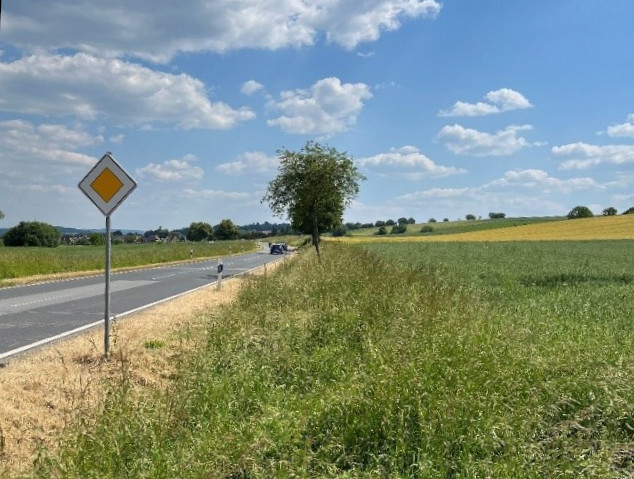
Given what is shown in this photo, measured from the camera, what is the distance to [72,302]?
16.2 meters

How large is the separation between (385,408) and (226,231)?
15629 cm

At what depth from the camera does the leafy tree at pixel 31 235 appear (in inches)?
4006

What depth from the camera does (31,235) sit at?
10194cm

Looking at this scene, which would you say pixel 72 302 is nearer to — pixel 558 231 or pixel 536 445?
pixel 536 445

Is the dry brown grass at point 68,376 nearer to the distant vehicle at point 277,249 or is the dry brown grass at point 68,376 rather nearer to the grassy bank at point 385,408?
the grassy bank at point 385,408

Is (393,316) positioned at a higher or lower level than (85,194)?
lower

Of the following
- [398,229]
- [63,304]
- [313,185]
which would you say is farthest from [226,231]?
[63,304]

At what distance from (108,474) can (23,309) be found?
11765 mm

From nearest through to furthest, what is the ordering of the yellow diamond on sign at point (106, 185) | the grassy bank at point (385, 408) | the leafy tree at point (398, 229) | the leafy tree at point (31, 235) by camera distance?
the grassy bank at point (385, 408), the yellow diamond on sign at point (106, 185), the leafy tree at point (31, 235), the leafy tree at point (398, 229)

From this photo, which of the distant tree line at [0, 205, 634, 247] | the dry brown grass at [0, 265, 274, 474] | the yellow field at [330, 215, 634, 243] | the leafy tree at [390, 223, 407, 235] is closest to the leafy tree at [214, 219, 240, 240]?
the distant tree line at [0, 205, 634, 247]

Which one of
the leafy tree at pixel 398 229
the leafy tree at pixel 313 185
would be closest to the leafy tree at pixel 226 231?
the leafy tree at pixel 398 229

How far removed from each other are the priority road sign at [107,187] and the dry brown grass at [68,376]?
2077mm

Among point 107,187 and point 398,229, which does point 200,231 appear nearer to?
point 398,229

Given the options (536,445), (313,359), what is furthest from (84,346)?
(536,445)
